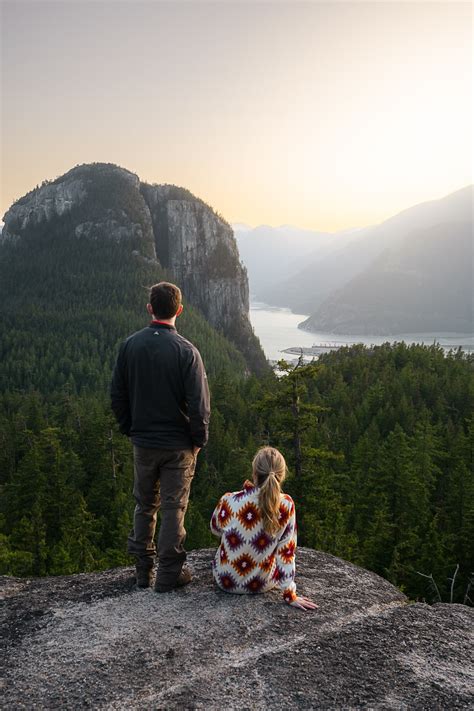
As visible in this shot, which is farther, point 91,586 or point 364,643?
point 91,586

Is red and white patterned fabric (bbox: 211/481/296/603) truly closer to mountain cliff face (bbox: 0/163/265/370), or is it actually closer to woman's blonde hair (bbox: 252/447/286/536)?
woman's blonde hair (bbox: 252/447/286/536)

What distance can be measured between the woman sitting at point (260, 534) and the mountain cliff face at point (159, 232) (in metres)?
175

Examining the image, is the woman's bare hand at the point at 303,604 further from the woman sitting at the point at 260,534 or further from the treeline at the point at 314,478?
the treeline at the point at 314,478

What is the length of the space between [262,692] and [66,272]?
172 metres

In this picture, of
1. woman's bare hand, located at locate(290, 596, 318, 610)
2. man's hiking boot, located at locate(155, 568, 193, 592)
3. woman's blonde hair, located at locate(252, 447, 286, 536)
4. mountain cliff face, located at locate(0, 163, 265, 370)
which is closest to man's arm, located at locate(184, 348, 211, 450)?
woman's blonde hair, located at locate(252, 447, 286, 536)

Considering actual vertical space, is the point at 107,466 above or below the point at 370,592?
below

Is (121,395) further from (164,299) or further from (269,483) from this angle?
(269,483)

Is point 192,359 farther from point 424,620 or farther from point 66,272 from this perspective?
point 66,272

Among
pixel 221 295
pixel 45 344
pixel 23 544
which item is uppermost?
pixel 221 295

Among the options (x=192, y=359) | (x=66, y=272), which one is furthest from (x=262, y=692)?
(x=66, y=272)

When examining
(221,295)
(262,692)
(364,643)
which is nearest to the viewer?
(262,692)

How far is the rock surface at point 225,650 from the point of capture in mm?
4141

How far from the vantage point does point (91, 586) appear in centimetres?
619

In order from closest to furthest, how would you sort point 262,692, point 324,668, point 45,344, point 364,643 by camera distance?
point 262,692 < point 324,668 < point 364,643 < point 45,344
